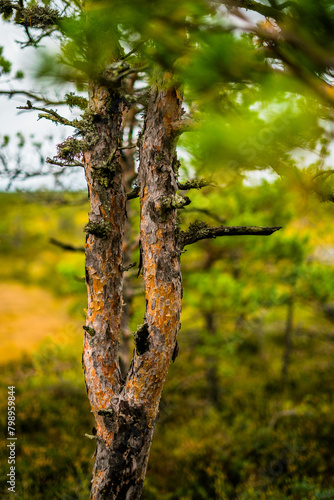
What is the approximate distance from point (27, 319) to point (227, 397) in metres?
13.8

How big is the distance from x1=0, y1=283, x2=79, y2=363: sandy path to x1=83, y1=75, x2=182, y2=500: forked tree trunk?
446 inches

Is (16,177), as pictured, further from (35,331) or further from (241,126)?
(35,331)

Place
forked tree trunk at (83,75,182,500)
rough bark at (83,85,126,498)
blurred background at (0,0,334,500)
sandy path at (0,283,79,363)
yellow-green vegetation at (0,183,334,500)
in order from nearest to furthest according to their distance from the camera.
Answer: blurred background at (0,0,334,500)
forked tree trunk at (83,75,182,500)
rough bark at (83,85,126,498)
yellow-green vegetation at (0,183,334,500)
sandy path at (0,283,79,363)

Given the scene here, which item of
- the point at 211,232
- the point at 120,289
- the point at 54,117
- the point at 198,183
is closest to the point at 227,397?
the point at 120,289

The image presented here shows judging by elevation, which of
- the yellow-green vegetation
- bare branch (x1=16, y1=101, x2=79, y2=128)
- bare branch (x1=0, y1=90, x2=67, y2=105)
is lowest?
the yellow-green vegetation

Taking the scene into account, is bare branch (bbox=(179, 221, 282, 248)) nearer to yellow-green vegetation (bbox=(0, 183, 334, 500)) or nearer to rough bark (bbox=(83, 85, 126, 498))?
rough bark (bbox=(83, 85, 126, 498))

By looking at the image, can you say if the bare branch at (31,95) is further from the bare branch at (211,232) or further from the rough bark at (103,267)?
the bare branch at (211,232)

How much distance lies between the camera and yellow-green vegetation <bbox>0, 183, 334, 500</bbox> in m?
5.14

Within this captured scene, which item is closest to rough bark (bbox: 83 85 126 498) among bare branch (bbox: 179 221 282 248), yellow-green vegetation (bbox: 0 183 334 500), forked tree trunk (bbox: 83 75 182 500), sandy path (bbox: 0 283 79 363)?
forked tree trunk (bbox: 83 75 182 500)

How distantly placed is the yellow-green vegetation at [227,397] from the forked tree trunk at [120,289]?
5.54 ft

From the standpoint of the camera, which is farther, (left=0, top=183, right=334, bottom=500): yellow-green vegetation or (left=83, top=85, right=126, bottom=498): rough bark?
(left=0, top=183, right=334, bottom=500): yellow-green vegetation

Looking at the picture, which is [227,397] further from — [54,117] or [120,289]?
[54,117]

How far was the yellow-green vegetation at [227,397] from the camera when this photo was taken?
5141 millimetres

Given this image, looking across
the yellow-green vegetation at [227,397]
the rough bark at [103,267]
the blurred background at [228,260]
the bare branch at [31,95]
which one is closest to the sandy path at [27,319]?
the blurred background at [228,260]
